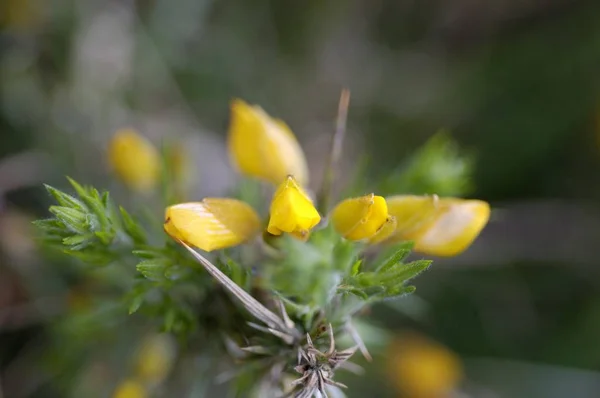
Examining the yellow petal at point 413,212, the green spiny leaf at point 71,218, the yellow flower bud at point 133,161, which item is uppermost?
the yellow petal at point 413,212

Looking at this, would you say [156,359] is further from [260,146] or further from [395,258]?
[395,258]

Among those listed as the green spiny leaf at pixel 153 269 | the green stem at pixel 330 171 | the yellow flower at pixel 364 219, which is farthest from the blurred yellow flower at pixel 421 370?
the green spiny leaf at pixel 153 269

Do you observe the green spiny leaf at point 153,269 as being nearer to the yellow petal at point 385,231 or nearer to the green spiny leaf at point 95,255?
the green spiny leaf at point 95,255

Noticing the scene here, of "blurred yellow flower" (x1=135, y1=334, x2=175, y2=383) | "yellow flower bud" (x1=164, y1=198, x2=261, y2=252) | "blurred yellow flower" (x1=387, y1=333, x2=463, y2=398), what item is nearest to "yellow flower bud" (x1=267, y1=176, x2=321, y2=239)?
"yellow flower bud" (x1=164, y1=198, x2=261, y2=252)

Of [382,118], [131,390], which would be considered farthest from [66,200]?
[382,118]

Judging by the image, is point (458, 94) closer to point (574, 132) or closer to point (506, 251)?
point (574, 132)

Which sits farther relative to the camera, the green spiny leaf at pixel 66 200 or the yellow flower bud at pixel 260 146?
the yellow flower bud at pixel 260 146

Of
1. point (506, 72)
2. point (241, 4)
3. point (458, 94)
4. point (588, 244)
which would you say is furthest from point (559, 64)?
point (241, 4)
